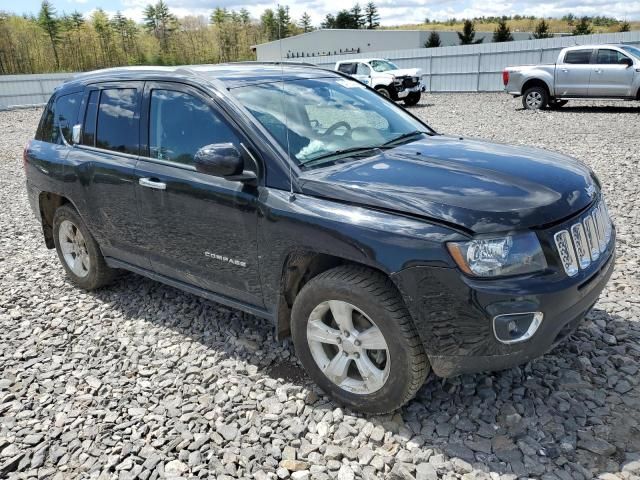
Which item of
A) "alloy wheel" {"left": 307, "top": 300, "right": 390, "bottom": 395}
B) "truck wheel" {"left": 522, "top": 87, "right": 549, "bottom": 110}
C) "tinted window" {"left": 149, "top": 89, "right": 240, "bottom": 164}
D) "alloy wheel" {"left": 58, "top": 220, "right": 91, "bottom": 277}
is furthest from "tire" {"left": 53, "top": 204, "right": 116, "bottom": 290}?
"truck wheel" {"left": 522, "top": 87, "right": 549, "bottom": 110}

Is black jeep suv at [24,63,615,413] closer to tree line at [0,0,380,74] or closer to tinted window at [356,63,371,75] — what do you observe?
tinted window at [356,63,371,75]

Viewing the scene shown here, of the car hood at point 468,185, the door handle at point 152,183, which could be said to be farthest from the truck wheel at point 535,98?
the door handle at point 152,183

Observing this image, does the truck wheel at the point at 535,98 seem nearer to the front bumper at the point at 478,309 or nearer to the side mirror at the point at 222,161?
the front bumper at the point at 478,309

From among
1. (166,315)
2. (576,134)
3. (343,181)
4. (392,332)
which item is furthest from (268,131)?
(576,134)

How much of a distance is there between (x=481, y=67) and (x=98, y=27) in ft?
182

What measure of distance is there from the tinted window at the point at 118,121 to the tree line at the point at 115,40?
46.3m

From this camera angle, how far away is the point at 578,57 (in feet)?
50.6

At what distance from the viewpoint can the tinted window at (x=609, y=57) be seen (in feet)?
48.4

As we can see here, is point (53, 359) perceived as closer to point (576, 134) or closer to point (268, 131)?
point (268, 131)

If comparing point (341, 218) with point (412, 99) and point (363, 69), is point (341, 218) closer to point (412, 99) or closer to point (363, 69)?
point (412, 99)

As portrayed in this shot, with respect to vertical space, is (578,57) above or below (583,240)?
above

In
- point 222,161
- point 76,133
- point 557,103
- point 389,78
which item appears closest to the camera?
point 222,161

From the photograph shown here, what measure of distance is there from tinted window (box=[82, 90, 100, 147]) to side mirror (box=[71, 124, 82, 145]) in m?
0.06

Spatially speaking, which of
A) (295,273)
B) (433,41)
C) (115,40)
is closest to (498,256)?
(295,273)
